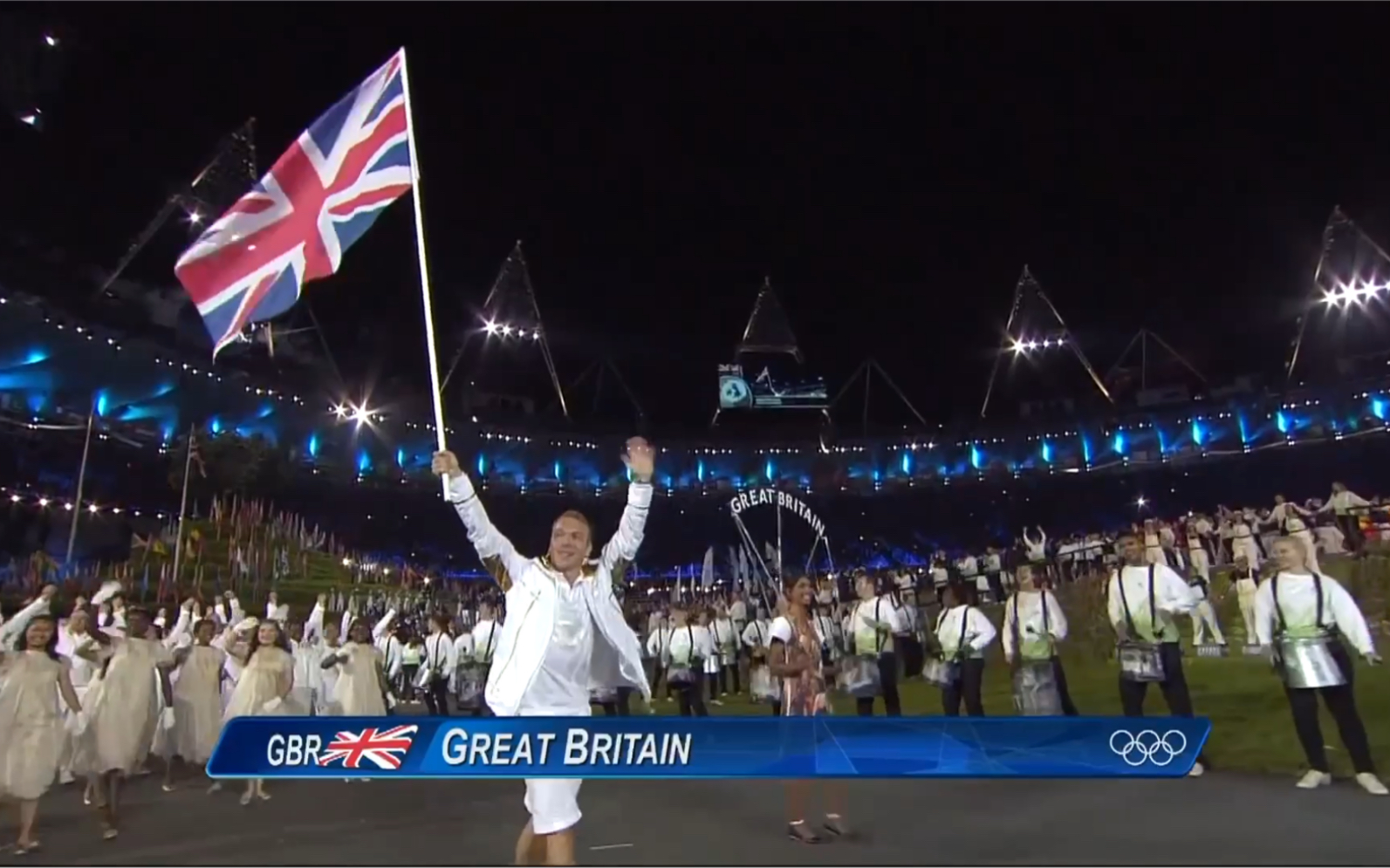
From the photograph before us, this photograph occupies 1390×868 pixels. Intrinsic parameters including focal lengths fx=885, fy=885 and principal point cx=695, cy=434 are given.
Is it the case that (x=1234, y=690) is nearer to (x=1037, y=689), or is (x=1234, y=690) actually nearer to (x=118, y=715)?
(x=1037, y=689)

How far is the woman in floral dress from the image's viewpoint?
17.9ft

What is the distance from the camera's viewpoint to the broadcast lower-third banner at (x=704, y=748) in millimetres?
4230

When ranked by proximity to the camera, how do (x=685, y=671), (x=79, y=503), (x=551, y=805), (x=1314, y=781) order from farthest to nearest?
1. (x=685, y=671)
2. (x=79, y=503)
3. (x=1314, y=781)
4. (x=551, y=805)

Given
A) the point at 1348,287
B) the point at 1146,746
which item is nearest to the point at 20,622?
the point at 1146,746

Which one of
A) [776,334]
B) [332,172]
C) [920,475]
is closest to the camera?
[332,172]

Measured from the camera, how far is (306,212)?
18.0ft

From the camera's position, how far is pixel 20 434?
1113cm

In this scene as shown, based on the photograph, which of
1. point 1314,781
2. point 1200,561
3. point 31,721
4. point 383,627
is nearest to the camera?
point 31,721

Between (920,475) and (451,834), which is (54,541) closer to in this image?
(451,834)

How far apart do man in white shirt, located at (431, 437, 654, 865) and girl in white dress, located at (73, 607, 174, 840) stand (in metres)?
3.87

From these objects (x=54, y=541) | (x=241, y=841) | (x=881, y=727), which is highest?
(x=54, y=541)

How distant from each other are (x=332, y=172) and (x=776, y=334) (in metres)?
16.2

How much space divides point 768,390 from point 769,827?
1999 cm

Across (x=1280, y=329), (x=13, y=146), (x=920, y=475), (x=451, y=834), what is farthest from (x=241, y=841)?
(x=1280, y=329)
